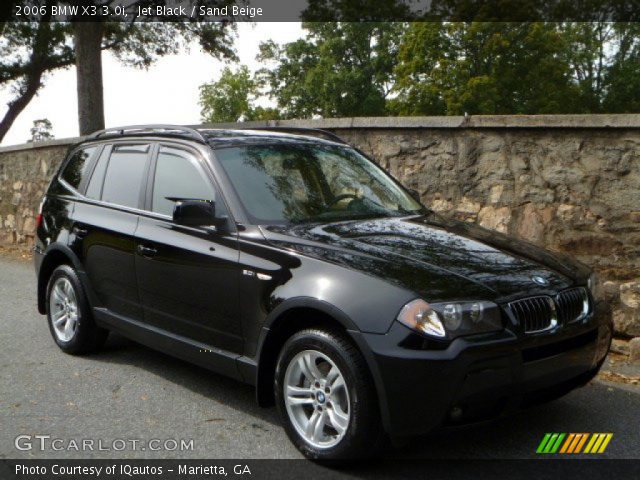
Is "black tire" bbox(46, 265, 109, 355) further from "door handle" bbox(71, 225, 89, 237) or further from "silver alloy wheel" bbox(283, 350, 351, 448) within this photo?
"silver alloy wheel" bbox(283, 350, 351, 448)

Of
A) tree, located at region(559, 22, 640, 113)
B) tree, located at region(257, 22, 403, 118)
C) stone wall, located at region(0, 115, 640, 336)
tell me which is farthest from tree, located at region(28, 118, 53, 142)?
stone wall, located at region(0, 115, 640, 336)

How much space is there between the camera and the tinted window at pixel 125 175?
18.7 feet

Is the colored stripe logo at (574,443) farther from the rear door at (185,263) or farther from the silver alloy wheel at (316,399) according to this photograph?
the rear door at (185,263)

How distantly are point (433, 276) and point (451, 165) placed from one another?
422 centimetres

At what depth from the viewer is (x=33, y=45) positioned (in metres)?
24.8

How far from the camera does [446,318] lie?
373 centimetres

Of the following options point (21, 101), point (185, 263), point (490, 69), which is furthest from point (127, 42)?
point (490, 69)

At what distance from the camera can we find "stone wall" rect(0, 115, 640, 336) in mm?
6969

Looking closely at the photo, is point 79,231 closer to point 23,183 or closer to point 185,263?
point 185,263

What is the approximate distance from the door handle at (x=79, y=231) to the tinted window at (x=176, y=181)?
943 mm

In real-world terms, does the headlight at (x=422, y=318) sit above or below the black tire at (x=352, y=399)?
above

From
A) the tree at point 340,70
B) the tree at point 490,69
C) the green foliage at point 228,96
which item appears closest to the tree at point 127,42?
the tree at point 490,69

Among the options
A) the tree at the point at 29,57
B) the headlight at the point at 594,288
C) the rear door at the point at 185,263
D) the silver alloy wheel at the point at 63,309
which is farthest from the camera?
the tree at the point at 29,57

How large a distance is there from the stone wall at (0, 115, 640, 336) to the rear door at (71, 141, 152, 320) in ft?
10.9
